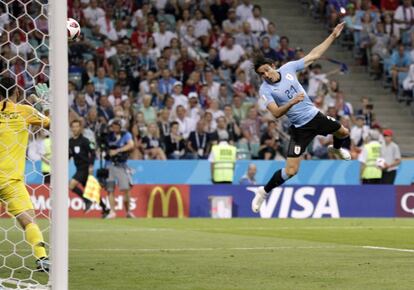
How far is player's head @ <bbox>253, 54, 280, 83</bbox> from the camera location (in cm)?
1560

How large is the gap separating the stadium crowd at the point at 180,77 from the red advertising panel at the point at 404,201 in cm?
188

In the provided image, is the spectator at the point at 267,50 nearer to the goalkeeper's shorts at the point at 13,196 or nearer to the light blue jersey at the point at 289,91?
the light blue jersey at the point at 289,91

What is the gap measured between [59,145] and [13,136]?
301 cm

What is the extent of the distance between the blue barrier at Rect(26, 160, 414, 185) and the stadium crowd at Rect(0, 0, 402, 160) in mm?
447

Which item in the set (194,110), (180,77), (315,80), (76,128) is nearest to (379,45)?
(315,80)

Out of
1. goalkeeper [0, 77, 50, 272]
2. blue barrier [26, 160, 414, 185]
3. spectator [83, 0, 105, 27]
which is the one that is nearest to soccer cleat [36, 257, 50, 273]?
goalkeeper [0, 77, 50, 272]

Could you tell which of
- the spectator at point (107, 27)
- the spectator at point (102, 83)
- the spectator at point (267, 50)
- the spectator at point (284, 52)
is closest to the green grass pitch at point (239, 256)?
the spectator at point (102, 83)

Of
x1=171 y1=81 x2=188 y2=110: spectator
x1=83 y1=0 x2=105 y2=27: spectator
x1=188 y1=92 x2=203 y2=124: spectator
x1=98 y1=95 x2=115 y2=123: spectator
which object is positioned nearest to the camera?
x1=98 y1=95 x2=115 y2=123: spectator

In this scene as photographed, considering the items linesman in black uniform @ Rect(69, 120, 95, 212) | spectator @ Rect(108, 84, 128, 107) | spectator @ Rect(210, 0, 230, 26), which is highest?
spectator @ Rect(210, 0, 230, 26)

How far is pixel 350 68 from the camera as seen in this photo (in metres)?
32.1

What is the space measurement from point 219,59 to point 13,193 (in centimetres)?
1818

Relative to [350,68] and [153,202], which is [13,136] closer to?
[153,202]

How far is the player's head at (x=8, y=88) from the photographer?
1064cm

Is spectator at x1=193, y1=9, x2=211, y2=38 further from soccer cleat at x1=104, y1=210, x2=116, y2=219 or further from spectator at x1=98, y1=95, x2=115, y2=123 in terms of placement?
soccer cleat at x1=104, y1=210, x2=116, y2=219
